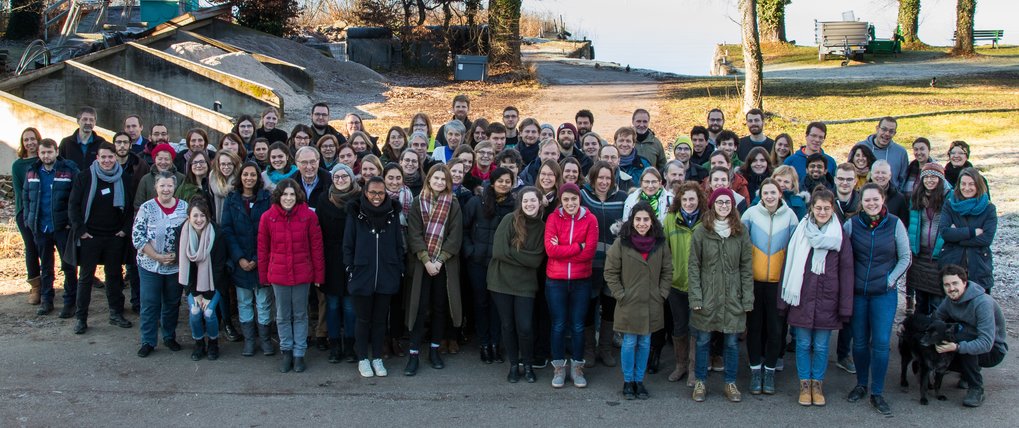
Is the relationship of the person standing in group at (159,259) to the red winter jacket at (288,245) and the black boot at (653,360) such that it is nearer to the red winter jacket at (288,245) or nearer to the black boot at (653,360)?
the red winter jacket at (288,245)

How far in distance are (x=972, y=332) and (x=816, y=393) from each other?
1191mm

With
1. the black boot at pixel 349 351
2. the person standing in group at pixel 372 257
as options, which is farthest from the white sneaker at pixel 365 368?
the black boot at pixel 349 351

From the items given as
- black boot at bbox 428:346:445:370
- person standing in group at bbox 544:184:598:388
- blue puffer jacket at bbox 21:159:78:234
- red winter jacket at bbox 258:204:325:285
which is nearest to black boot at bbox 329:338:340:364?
red winter jacket at bbox 258:204:325:285

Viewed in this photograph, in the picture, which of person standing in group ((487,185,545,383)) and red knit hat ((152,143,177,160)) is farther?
red knit hat ((152,143,177,160))

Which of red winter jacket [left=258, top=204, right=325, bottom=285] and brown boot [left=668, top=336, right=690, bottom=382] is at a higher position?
red winter jacket [left=258, top=204, right=325, bottom=285]

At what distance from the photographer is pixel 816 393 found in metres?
6.66

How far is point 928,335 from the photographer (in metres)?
6.60

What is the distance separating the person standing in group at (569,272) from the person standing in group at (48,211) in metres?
4.69

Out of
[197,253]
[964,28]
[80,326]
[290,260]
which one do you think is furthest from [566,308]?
[964,28]

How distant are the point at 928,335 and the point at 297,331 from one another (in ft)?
15.9

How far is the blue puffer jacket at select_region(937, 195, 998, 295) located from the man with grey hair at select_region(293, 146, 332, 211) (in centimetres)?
517

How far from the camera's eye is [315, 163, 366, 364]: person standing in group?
7355 millimetres

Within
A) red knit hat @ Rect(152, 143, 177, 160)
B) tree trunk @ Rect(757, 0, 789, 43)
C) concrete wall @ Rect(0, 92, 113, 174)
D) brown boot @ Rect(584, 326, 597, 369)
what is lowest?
brown boot @ Rect(584, 326, 597, 369)

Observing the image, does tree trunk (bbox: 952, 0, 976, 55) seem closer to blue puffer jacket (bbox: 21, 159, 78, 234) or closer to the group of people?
Answer: the group of people
